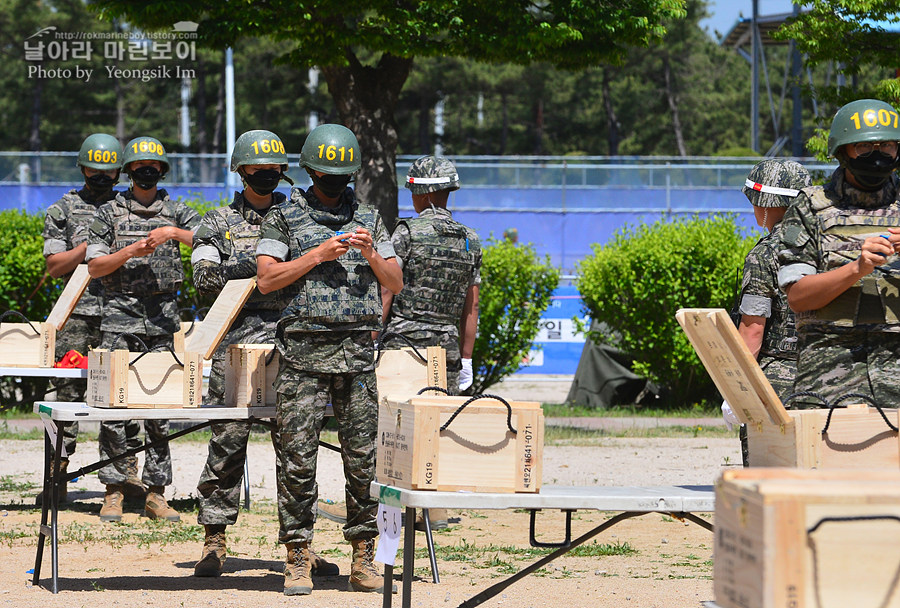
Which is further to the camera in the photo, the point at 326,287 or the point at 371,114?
the point at 371,114

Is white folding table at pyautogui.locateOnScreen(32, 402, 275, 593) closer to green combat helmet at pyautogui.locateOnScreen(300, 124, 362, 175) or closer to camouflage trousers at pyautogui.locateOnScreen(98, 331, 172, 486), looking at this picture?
green combat helmet at pyautogui.locateOnScreen(300, 124, 362, 175)

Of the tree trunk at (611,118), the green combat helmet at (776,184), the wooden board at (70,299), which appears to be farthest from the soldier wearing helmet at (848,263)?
the tree trunk at (611,118)

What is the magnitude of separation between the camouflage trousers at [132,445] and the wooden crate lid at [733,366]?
5.13m

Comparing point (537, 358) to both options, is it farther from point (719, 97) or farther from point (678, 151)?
point (719, 97)


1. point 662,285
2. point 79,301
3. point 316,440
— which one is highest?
point 79,301

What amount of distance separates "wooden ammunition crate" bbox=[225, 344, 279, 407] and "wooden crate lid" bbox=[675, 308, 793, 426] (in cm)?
287

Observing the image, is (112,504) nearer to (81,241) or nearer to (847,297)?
(81,241)

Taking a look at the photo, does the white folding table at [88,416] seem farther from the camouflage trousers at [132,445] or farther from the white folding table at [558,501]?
the white folding table at [558,501]

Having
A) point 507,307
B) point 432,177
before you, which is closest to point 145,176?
point 432,177

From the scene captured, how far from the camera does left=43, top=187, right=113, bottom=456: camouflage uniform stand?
8953 millimetres

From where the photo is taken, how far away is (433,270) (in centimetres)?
802

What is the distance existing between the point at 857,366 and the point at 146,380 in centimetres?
393

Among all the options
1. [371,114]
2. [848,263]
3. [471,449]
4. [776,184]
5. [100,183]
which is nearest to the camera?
[471,449]

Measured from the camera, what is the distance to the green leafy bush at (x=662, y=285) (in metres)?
14.6
